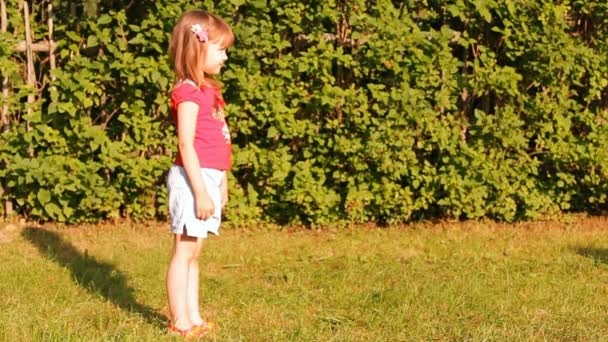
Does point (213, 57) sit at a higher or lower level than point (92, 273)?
higher

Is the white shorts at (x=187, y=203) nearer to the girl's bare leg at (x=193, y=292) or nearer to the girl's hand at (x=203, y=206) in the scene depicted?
the girl's hand at (x=203, y=206)

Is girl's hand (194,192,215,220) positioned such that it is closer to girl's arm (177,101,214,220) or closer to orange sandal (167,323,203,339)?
girl's arm (177,101,214,220)

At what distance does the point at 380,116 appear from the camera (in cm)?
657

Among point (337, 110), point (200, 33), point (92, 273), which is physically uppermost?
point (200, 33)

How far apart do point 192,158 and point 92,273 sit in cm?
191

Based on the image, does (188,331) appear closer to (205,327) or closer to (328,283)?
(205,327)

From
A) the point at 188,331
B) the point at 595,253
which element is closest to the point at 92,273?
the point at 188,331

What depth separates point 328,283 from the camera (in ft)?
17.2

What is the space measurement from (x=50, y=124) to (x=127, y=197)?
0.80 meters

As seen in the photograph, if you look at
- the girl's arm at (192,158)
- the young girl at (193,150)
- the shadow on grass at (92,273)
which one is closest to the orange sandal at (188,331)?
the young girl at (193,150)

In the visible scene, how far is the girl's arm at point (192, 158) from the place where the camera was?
3846 millimetres

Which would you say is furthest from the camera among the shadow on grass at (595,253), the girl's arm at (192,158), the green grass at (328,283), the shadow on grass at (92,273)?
the shadow on grass at (595,253)

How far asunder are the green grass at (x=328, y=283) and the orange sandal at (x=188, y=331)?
78 mm

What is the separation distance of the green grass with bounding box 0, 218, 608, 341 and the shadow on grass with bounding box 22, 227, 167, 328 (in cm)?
1
